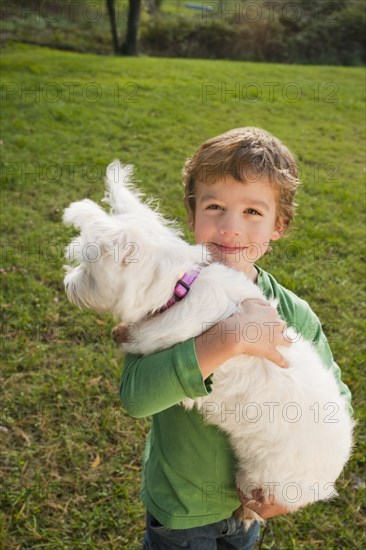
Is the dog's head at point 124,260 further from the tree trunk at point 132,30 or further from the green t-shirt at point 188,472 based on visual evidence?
the tree trunk at point 132,30

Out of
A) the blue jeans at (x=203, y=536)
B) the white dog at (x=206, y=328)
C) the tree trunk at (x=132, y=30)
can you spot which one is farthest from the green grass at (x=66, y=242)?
the tree trunk at (x=132, y=30)

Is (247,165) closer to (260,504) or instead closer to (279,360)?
(279,360)

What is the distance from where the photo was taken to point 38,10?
61.7ft

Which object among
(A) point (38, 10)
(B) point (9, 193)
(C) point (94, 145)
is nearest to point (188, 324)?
(B) point (9, 193)

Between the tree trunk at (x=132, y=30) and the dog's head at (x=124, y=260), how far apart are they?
16.6 meters

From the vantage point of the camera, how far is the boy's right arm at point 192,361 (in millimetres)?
1684

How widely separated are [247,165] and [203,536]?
162 cm

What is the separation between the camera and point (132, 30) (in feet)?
55.1

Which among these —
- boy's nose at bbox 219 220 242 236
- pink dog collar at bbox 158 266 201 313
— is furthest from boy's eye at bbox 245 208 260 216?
pink dog collar at bbox 158 266 201 313

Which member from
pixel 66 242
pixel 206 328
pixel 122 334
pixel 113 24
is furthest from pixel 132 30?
pixel 206 328

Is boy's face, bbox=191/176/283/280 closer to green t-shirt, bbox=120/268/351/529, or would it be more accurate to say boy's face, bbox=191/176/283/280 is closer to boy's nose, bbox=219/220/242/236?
boy's nose, bbox=219/220/242/236

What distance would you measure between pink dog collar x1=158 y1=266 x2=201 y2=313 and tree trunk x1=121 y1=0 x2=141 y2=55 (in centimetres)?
1677

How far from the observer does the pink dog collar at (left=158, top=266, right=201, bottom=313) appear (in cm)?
184

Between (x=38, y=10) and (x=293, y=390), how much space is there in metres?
20.8
